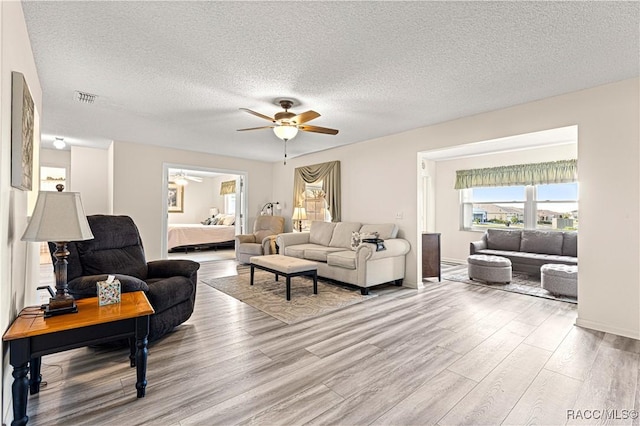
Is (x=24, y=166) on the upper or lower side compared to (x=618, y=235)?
upper

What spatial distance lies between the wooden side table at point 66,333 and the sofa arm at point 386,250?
2.82m

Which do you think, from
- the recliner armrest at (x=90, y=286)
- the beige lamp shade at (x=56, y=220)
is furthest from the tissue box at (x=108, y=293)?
the beige lamp shade at (x=56, y=220)

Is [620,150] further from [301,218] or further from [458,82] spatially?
[301,218]

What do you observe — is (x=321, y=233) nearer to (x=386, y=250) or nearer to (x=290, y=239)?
(x=290, y=239)

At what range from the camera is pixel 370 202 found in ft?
17.8

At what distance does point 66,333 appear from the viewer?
162 centimetres

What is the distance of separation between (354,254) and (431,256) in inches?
57.3

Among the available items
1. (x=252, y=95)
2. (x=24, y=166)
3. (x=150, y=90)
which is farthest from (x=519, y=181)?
(x=24, y=166)

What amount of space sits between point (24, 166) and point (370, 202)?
4.55m

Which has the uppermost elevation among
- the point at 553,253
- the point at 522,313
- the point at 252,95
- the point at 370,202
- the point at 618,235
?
the point at 252,95

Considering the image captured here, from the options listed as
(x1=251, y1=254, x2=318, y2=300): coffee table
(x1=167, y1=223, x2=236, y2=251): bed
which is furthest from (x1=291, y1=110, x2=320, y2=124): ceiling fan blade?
(x1=167, y1=223, x2=236, y2=251): bed

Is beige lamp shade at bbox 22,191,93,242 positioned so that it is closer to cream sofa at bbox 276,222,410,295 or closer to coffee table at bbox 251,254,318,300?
coffee table at bbox 251,254,318,300

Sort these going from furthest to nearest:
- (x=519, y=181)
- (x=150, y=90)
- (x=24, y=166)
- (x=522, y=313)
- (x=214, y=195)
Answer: (x=214, y=195)
(x=519, y=181)
(x=522, y=313)
(x=150, y=90)
(x=24, y=166)

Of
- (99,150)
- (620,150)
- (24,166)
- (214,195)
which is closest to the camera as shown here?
(24,166)
